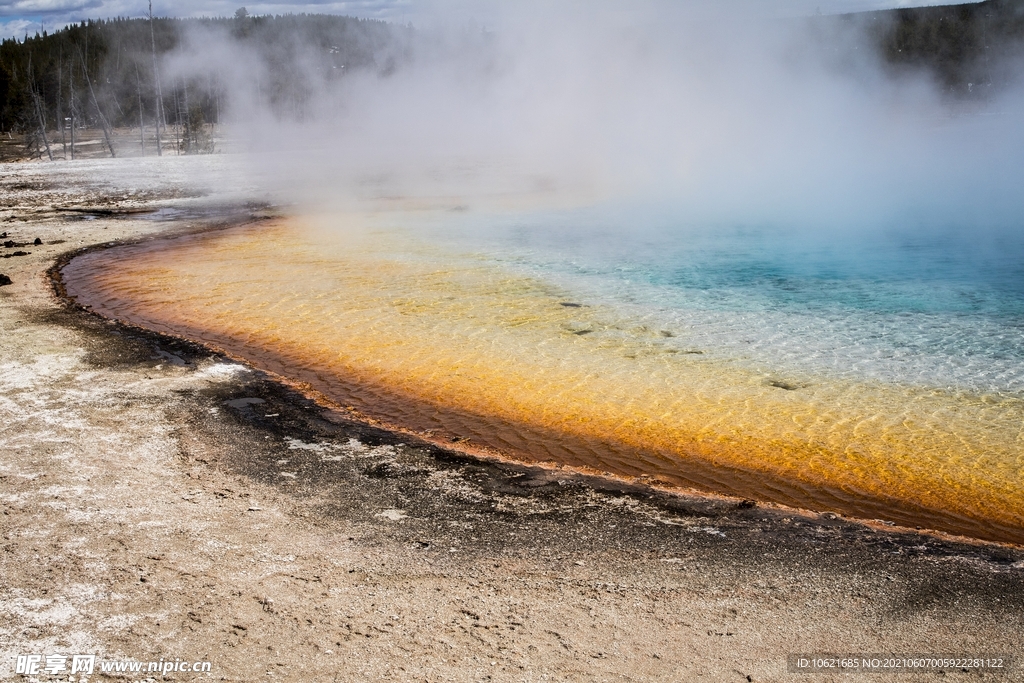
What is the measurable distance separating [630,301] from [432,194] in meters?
5.69

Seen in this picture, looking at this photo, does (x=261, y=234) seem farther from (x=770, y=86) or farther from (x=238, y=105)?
(x=238, y=105)

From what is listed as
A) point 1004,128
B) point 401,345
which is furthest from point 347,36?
point 401,345

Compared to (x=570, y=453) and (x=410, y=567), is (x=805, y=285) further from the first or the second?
(x=410, y=567)

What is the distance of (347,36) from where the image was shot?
25.1 metres

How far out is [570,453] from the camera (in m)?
3.08

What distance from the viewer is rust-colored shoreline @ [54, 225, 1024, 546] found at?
2.59 metres

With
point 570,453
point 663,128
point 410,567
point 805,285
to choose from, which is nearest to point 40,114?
point 663,128

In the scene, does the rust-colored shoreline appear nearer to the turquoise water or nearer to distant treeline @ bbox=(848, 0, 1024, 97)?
the turquoise water

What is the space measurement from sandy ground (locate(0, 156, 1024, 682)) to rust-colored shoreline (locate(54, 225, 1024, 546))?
0.48 feet

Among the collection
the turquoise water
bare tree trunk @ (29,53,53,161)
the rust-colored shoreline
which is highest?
bare tree trunk @ (29,53,53,161)

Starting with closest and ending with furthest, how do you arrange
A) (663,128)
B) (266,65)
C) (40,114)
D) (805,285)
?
(805,285), (663,128), (40,114), (266,65)

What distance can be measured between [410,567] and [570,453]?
1026 mm

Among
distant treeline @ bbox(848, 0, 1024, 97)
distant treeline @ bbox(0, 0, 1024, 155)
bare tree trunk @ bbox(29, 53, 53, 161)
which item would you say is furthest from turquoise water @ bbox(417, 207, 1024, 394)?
distant treeline @ bbox(848, 0, 1024, 97)

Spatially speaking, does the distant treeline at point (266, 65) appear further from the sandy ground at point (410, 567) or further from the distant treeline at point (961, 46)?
the sandy ground at point (410, 567)
